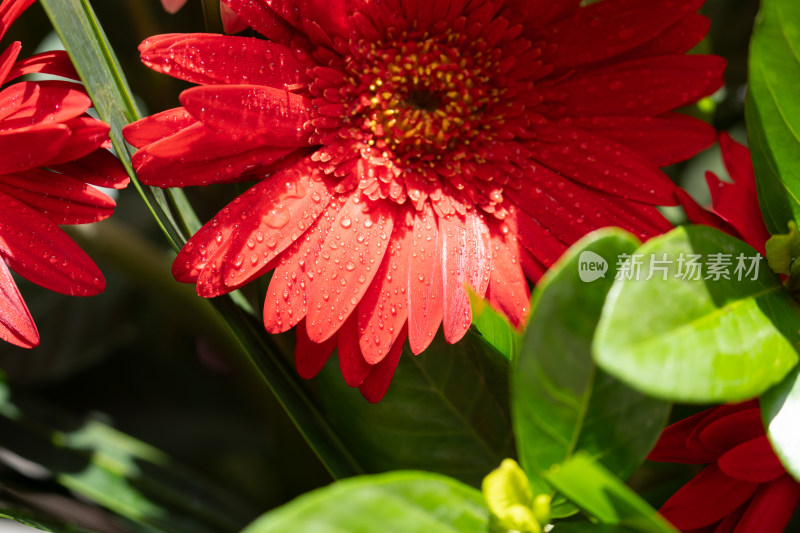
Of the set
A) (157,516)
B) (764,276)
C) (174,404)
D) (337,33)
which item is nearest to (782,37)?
(764,276)

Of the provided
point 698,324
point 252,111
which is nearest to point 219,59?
point 252,111

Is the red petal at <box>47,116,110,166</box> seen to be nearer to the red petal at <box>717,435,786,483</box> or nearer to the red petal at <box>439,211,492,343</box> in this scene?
the red petal at <box>439,211,492,343</box>

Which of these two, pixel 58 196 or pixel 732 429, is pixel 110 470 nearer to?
pixel 58 196

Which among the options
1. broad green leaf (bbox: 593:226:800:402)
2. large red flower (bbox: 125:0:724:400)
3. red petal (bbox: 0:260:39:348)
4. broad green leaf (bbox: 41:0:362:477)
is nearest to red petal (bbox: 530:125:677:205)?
large red flower (bbox: 125:0:724:400)

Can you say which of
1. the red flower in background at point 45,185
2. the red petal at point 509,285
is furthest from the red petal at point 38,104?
the red petal at point 509,285

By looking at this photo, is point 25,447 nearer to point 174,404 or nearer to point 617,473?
point 174,404

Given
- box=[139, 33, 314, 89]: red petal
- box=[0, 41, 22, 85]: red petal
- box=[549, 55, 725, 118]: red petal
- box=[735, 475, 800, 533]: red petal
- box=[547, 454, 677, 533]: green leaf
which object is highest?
box=[0, 41, 22, 85]: red petal
